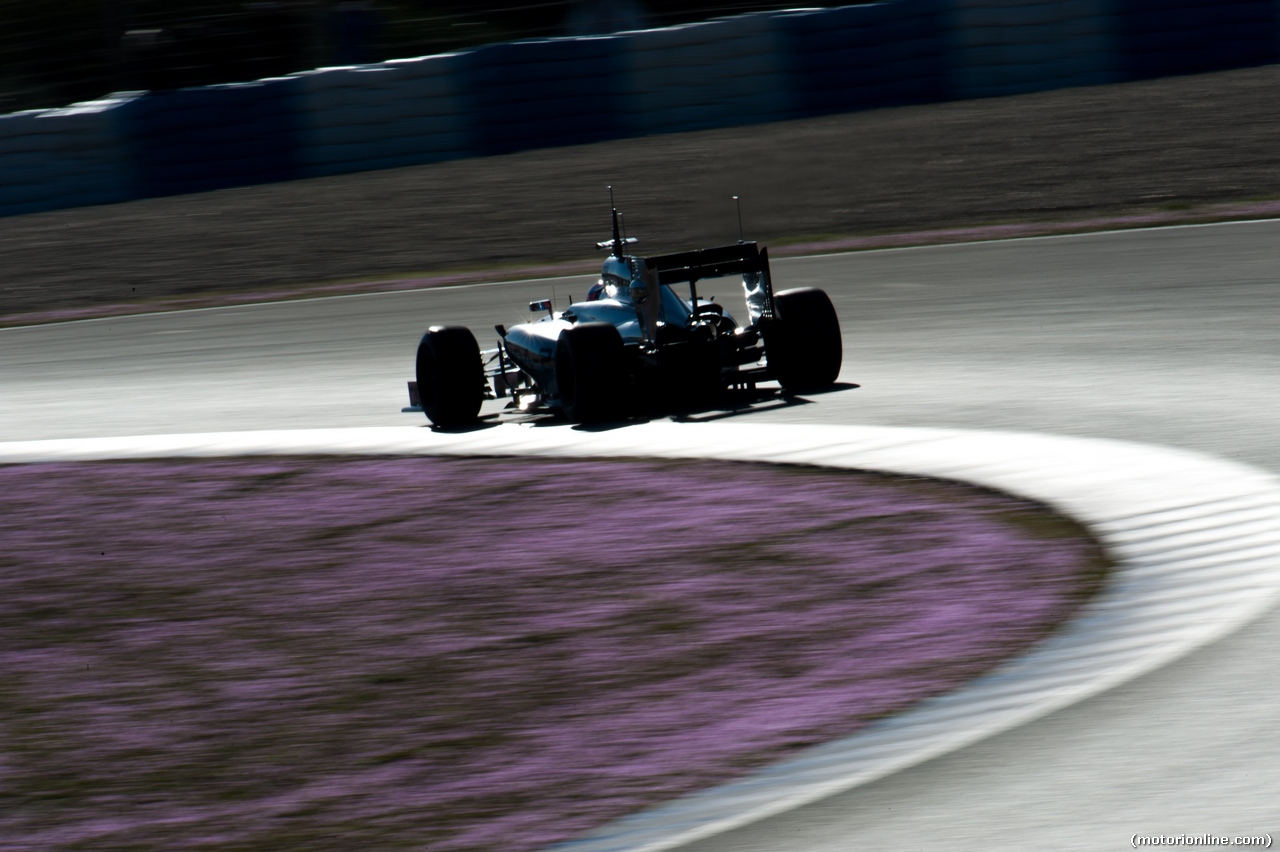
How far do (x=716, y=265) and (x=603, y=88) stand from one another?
500 inches

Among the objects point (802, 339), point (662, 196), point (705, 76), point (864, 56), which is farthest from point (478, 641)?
point (864, 56)

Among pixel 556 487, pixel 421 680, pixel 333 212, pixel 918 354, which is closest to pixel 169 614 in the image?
pixel 421 680

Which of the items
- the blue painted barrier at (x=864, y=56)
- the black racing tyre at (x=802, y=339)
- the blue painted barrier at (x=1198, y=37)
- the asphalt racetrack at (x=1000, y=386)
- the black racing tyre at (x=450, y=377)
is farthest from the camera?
the blue painted barrier at (x=1198, y=37)

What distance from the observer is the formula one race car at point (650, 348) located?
9.28 meters

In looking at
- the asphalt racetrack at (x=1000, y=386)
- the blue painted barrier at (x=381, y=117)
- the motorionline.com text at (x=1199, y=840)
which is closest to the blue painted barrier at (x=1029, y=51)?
the asphalt racetrack at (x=1000, y=386)

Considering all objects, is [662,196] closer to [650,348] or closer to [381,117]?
[381,117]

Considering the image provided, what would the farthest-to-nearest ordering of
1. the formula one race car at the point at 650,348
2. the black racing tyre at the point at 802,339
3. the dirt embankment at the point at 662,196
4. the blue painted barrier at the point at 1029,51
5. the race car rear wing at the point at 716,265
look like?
the blue painted barrier at the point at 1029,51
the dirt embankment at the point at 662,196
the black racing tyre at the point at 802,339
the race car rear wing at the point at 716,265
the formula one race car at the point at 650,348

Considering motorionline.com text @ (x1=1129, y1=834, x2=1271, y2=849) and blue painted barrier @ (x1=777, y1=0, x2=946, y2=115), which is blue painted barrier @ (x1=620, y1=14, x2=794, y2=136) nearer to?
blue painted barrier @ (x1=777, y1=0, x2=946, y2=115)

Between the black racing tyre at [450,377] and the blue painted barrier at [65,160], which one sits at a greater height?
the blue painted barrier at [65,160]

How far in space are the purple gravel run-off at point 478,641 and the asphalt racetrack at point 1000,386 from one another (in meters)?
0.60

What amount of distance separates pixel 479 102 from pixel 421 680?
17494 millimetres

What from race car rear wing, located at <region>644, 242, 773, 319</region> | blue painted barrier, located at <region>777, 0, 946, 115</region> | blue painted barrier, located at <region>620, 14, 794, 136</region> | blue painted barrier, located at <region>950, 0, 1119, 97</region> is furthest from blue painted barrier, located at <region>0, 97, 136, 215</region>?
race car rear wing, located at <region>644, 242, 773, 319</region>

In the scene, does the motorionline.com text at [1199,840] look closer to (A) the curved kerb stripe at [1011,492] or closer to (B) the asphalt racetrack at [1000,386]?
(B) the asphalt racetrack at [1000,386]

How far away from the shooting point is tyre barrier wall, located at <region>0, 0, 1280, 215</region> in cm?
2092
